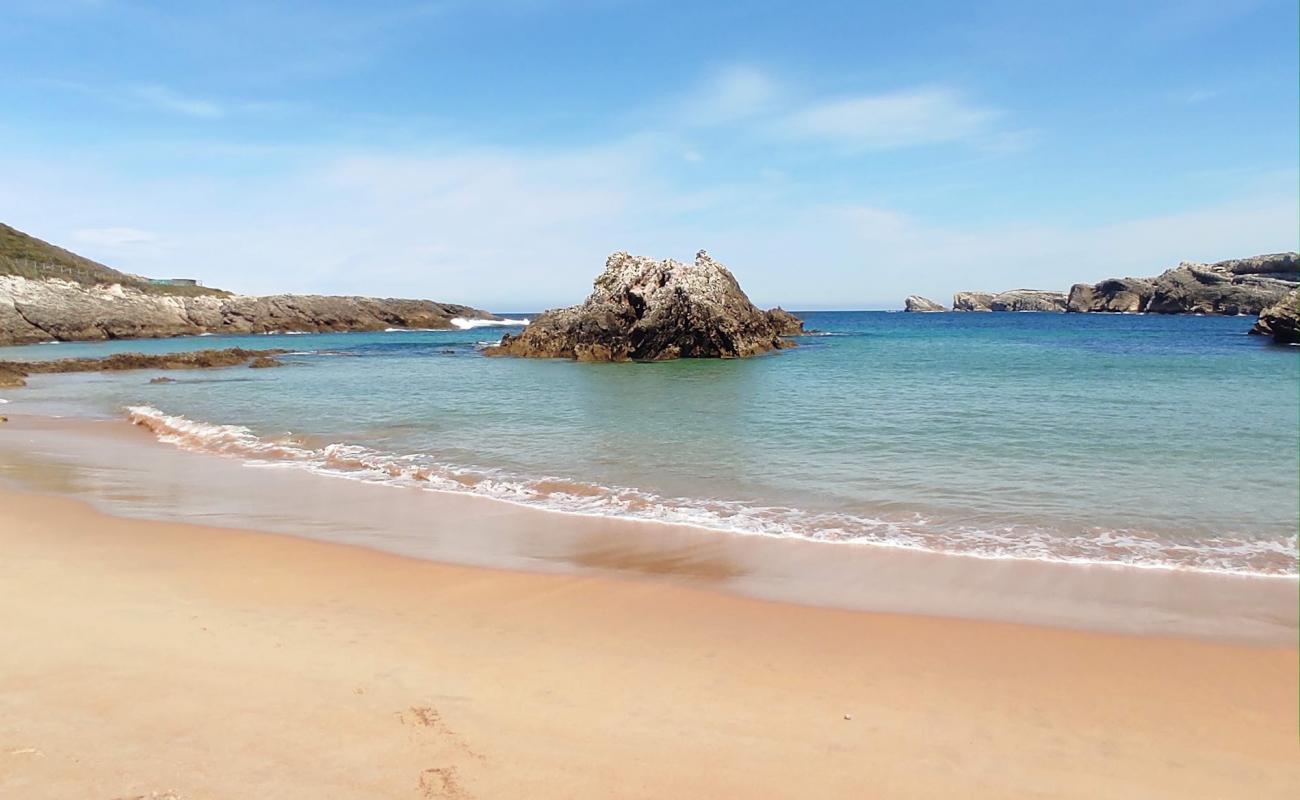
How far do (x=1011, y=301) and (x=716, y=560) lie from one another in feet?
527

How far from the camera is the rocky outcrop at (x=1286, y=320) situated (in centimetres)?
4100

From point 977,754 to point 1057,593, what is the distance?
3294mm

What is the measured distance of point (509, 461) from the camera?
12789 mm

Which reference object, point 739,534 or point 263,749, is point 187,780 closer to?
point 263,749

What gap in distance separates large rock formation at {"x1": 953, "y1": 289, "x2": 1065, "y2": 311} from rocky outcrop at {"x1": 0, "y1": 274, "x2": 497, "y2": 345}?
110m

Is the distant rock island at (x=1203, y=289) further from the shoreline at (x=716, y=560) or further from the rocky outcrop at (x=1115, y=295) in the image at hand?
the shoreline at (x=716, y=560)

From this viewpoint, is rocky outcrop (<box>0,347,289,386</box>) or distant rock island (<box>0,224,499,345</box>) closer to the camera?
rocky outcrop (<box>0,347,289,386</box>)

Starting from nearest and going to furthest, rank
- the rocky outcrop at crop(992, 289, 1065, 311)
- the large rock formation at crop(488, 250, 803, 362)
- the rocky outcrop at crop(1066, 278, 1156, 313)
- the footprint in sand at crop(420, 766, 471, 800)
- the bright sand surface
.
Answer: the footprint in sand at crop(420, 766, 471, 800)
the bright sand surface
the large rock formation at crop(488, 250, 803, 362)
the rocky outcrop at crop(1066, 278, 1156, 313)
the rocky outcrop at crop(992, 289, 1065, 311)

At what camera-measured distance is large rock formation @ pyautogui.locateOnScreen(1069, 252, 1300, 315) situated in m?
85.4

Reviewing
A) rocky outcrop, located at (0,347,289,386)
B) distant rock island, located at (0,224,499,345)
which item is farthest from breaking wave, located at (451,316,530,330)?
rocky outcrop, located at (0,347,289,386)

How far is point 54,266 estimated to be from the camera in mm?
87938

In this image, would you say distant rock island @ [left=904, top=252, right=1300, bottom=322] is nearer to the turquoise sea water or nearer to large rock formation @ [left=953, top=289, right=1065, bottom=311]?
large rock formation @ [left=953, top=289, right=1065, bottom=311]

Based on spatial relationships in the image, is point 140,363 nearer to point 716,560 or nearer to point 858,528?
point 716,560

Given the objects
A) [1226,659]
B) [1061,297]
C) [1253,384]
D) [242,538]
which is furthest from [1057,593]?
[1061,297]
